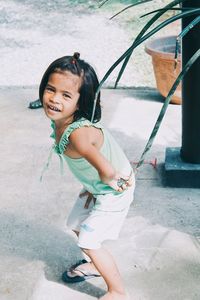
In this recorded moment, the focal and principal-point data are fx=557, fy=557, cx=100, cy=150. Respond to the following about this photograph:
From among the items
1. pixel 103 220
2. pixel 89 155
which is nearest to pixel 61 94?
pixel 89 155

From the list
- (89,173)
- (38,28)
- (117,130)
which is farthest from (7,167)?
(38,28)

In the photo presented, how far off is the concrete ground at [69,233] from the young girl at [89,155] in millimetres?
233

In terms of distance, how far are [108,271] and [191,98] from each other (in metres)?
1.17

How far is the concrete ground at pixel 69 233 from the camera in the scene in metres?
2.16

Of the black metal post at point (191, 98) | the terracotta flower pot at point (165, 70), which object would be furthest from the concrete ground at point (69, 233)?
the terracotta flower pot at point (165, 70)

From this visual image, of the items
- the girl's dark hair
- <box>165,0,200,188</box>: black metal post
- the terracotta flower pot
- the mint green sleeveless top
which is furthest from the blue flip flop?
the terracotta flower pot

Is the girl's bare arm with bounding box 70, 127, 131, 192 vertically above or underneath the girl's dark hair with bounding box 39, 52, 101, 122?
underneath

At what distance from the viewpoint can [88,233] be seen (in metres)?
1.93

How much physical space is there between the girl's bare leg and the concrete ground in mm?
99

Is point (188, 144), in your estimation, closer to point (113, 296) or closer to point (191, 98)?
point (191, 98)

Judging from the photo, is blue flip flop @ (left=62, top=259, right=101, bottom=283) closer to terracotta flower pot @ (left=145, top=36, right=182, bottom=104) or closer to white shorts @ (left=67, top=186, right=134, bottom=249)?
white shorts @ (left=67, top=186, right=134, bottom=249)

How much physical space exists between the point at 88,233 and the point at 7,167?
145cm

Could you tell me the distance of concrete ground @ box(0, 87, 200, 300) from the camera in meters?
2.16

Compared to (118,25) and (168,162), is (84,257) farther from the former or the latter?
(118,25)
